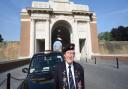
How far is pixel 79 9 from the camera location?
49.9 m

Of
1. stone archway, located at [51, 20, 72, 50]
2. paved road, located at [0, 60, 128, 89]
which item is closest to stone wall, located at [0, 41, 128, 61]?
stone archway, located at [51, 20, 72, 50]

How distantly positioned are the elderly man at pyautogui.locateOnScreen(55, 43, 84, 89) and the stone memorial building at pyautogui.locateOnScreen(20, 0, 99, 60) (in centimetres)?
4324

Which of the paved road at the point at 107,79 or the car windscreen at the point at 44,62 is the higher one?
the car windscreen at the point at 44,62

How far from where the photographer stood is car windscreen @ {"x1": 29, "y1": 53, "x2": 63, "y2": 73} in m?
6.38

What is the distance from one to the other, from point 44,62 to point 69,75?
3312 mm

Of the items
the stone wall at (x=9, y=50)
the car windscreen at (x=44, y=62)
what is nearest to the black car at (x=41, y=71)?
the car windscreen at (x=44, y=62)

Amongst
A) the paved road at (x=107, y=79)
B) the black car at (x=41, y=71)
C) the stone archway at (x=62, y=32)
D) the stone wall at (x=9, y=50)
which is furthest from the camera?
the stone wall at (x=9, y=50)

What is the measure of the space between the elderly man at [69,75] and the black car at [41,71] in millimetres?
1520

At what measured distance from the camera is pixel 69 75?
343cm

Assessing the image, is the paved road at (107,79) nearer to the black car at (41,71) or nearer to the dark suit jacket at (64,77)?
the black car at (41,71)

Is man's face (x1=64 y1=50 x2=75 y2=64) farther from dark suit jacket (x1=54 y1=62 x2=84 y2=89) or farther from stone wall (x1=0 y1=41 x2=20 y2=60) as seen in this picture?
stone wall (x1=0 y1=41 x2=20 y2=60)

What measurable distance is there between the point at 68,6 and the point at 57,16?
3741mm

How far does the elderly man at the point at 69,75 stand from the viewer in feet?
11.1

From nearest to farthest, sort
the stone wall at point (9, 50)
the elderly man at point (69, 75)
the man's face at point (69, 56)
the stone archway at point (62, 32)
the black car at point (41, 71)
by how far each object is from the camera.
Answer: the elderly man at point (69, 75) < the man's face at point (69, 56) < the black car at point (41, 71) < the stone archway at point (62, 32) < the stone wall at point (9, 50)
